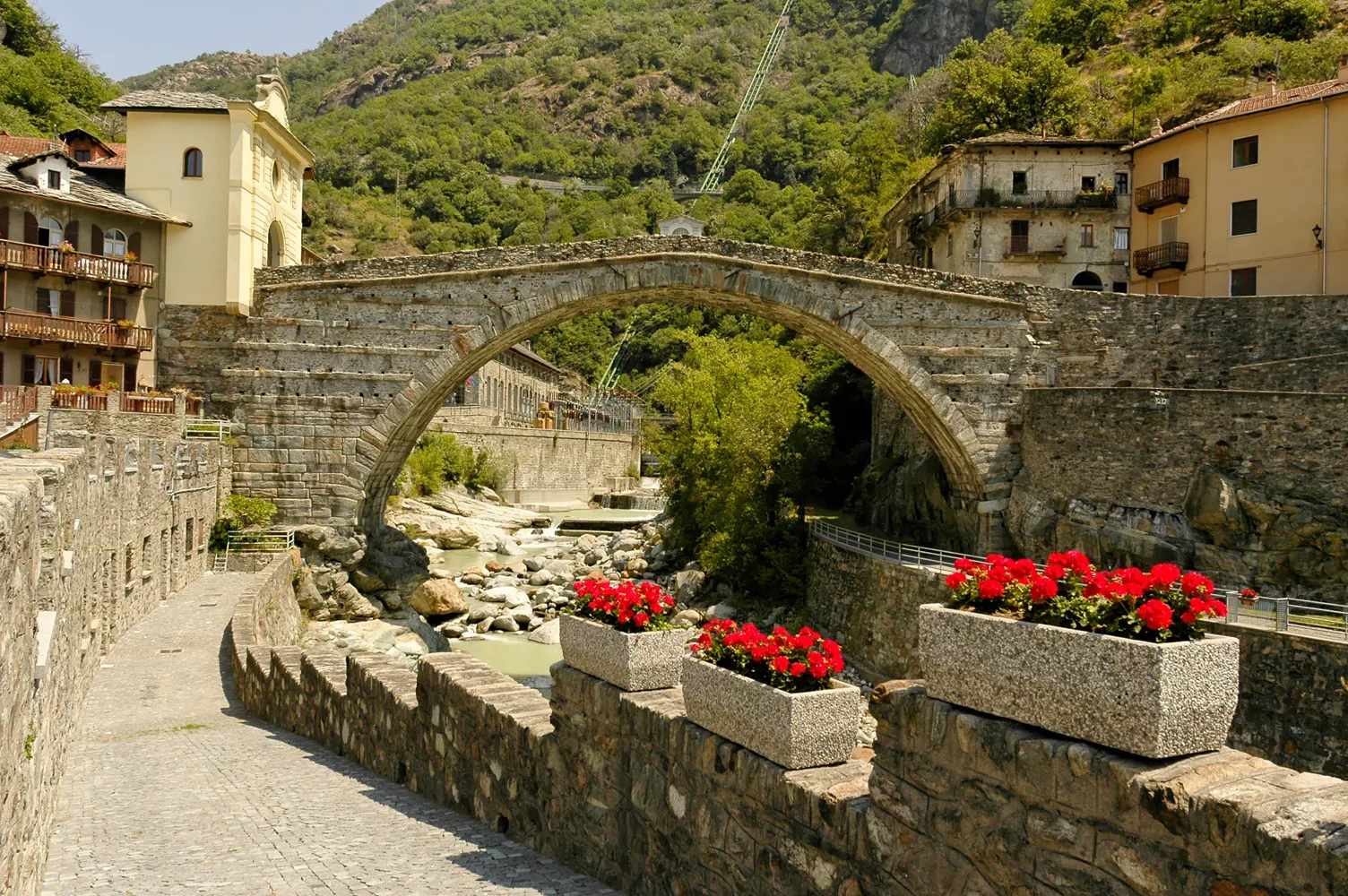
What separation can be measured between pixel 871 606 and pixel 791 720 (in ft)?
59.9

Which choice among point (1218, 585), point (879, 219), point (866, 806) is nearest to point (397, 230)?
point (879, 219)

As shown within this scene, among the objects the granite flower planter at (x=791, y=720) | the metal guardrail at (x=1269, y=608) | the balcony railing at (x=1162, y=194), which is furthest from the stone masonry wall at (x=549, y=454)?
the granite flower planter at (x=791, y=720)

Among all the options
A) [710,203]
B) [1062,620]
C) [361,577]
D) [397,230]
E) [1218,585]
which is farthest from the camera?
[710,203]

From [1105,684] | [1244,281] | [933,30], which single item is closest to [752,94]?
[933,30]

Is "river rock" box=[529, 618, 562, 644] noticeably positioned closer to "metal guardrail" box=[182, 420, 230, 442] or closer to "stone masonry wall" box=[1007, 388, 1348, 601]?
"metal guardrail" box=[182, 420, 230, 442]

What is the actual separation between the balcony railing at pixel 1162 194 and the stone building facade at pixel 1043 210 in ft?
4.22

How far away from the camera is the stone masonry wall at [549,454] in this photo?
49.3 metres

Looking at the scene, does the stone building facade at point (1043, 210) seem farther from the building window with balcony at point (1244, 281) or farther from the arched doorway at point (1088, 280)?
the building window with balcony at point (1244, 281)

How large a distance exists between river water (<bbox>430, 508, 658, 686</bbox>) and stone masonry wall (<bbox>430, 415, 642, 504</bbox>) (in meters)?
3.86

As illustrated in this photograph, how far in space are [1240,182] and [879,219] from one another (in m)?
16.5

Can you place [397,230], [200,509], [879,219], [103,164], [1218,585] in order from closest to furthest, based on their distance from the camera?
1. [1218,585]
2. [200,509]
3. [103,164]
4. [879,219]
5. [397,230]

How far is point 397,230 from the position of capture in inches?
3388

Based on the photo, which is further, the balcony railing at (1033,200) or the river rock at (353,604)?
the balcony railing at (1033,200)

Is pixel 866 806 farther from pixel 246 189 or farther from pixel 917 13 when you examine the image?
pixel 917 13
